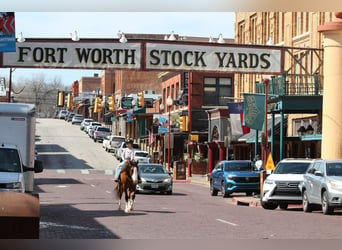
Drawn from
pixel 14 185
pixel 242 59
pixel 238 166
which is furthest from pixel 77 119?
pixel 14 185

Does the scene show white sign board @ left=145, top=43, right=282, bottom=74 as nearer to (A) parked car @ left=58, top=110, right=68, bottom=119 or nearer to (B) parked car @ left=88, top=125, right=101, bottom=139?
(B) parked car @ left=88, top=125, right=101, bottom=139

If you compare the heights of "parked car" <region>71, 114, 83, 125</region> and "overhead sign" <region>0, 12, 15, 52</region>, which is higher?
"overhead sign" <region>0, 12, 15, 52</region>

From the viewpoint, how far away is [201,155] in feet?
215

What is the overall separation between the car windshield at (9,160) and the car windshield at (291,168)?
11.0m

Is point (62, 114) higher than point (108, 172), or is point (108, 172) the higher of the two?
point (62, 114)

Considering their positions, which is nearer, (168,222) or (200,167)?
(168,222)

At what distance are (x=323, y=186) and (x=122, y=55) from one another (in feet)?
33.2

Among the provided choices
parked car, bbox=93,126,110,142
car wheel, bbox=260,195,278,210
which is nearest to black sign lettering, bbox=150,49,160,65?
car wheel, bbox=260,195,278,210

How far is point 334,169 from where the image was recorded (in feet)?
80.7

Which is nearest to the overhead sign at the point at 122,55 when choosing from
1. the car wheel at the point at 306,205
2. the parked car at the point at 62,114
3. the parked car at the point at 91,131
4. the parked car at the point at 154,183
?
the parked car at the point at 154,183

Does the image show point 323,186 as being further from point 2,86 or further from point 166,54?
point 2,86

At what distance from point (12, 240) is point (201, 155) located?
50513 millimetres

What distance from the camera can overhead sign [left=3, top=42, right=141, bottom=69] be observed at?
2980 cm

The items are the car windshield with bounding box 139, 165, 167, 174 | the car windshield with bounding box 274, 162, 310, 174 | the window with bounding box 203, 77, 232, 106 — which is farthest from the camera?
the window with bounding box 203, 77, 232, 106
